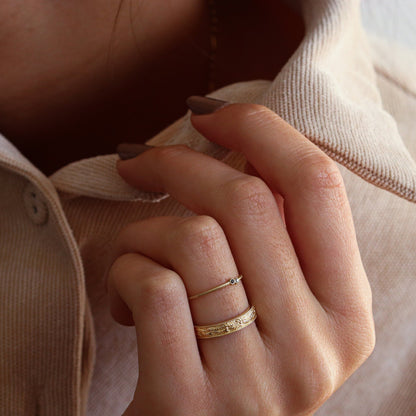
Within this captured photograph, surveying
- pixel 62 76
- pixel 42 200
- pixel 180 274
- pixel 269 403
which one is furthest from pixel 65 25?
pixel 269 403

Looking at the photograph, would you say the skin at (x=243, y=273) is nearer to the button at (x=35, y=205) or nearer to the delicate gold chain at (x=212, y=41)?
the button at (x=35, y=205)

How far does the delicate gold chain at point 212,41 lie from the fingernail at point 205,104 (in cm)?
21

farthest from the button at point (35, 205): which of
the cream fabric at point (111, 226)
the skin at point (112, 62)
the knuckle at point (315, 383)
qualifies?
the knuckle at point (315, 383)

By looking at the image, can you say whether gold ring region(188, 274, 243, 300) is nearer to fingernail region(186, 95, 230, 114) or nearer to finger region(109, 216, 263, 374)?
finger region(109, 216, 263, 374)

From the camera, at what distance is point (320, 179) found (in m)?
0.31

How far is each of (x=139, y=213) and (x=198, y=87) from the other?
0.88 ft

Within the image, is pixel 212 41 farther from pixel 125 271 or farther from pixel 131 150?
pixel 125 271

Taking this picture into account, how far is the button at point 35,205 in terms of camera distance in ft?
1.24

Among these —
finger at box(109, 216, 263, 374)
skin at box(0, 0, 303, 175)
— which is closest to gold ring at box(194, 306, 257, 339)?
finger at box(109, 216, 263, 374)

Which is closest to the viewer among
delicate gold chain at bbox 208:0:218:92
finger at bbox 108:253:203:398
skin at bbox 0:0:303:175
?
finger at bbox 108:253:203:398

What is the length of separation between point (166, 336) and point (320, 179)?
0.49 feet

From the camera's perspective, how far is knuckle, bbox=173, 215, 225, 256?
29cm

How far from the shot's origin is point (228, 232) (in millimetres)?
313

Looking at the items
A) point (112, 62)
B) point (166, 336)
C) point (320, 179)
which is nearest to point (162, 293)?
point (166, 336)
